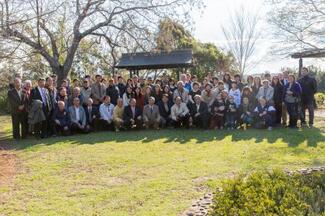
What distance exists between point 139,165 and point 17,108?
16.7ft

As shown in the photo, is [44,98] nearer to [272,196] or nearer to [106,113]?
[106,113]

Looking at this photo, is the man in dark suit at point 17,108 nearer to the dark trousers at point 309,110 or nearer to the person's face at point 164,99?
the person's face at point 164,99

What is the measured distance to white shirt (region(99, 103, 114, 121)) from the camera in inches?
485

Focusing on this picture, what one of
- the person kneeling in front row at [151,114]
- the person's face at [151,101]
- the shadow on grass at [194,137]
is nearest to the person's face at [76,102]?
A: the shadow on grass at [194,137]

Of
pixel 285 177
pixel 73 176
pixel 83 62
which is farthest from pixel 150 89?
pixel 83 62

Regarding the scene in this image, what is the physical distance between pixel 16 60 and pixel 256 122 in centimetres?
917

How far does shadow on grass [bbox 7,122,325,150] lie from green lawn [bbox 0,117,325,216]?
22mm

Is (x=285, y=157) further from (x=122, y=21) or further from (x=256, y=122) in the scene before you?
(x=122, y=21)

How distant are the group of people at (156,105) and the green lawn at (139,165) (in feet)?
2.06

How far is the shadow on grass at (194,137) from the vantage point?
404 inches

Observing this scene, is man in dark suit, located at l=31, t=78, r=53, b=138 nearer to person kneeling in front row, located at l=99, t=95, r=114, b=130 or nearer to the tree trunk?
person kneeling in front row, located at l=99, t=95, r=114, b=130

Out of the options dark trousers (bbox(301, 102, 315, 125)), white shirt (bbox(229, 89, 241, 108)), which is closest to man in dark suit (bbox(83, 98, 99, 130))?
white shirt (bbox(229, 89, 241, 108))

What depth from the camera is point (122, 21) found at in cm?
1811

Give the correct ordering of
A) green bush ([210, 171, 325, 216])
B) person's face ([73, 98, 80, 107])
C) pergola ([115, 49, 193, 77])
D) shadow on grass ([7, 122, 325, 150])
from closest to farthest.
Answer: green bush ([210, 171, 325, 216]), shadow on grass ([7, 122, 325, 150]), person's face ([73, 98, 80, 107]), pergola ([115, 49, 193, 77])
